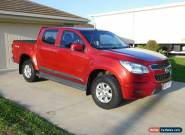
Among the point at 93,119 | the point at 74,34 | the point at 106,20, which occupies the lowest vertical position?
the point at 93,119

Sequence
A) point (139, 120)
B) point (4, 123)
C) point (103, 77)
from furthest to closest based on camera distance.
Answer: point (103, 77) → point (139, 120) → point (4, 123)

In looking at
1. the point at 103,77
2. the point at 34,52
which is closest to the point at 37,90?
the point at 34,52

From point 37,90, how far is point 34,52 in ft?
4.10

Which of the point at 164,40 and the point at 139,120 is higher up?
the point at 164,40

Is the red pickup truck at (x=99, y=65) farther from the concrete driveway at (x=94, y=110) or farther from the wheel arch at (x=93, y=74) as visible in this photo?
the concrete driveway at (x=94, y=110)

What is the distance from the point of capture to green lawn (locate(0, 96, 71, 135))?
16.2ft

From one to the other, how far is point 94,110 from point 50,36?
9.63ft

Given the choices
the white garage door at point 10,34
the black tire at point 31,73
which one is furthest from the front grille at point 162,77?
the white garage door at point 10,34

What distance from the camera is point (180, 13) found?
18.3m

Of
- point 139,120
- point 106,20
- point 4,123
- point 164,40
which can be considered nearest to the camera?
point 4,123

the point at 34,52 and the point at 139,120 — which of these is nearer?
the point at 139,120

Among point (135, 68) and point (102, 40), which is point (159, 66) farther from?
point (102, 40)

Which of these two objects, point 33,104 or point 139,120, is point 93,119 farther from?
point 33,104

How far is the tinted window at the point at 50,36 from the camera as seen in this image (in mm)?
8059
